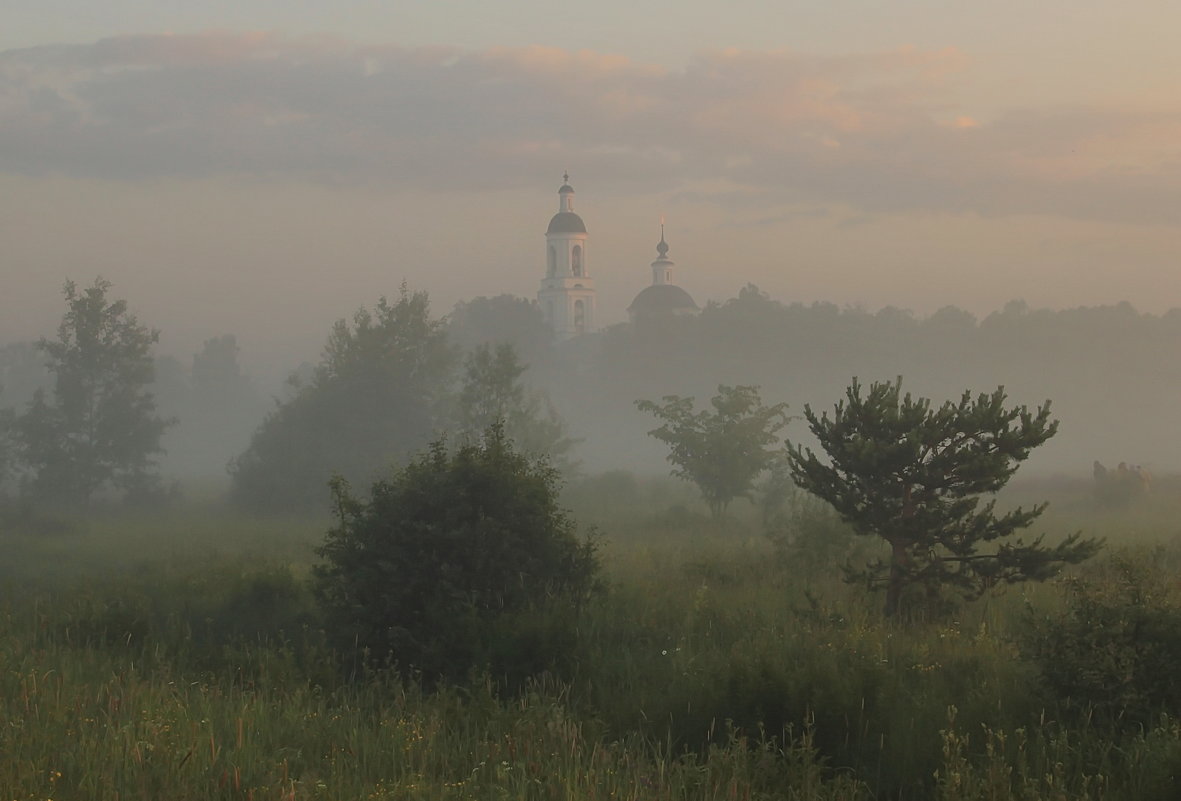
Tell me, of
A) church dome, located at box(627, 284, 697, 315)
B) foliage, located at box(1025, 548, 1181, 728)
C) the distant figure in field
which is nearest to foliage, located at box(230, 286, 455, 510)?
the distant figure in field

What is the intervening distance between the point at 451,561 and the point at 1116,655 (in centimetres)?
735

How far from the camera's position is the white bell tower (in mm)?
147125

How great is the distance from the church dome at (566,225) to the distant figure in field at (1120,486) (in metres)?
119

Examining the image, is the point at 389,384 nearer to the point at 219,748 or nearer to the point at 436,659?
the point at 436,659

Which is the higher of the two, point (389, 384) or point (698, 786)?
point (389, 384)

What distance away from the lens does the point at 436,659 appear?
10773mm

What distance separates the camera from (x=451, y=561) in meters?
12.2

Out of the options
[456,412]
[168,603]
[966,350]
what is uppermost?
[966,350]

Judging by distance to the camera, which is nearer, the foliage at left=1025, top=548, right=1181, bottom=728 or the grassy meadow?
the grassy meadow

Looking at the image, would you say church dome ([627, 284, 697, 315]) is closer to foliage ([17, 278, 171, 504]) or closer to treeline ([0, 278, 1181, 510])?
treeline ([0, 278, 1181, 510])

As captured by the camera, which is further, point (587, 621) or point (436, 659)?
point (587, 621)

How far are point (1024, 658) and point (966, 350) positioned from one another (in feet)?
309

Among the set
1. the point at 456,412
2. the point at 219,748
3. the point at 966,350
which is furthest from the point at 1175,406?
the point at 219,748

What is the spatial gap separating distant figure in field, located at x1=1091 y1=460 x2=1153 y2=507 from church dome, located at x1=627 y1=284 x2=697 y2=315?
350 ft
